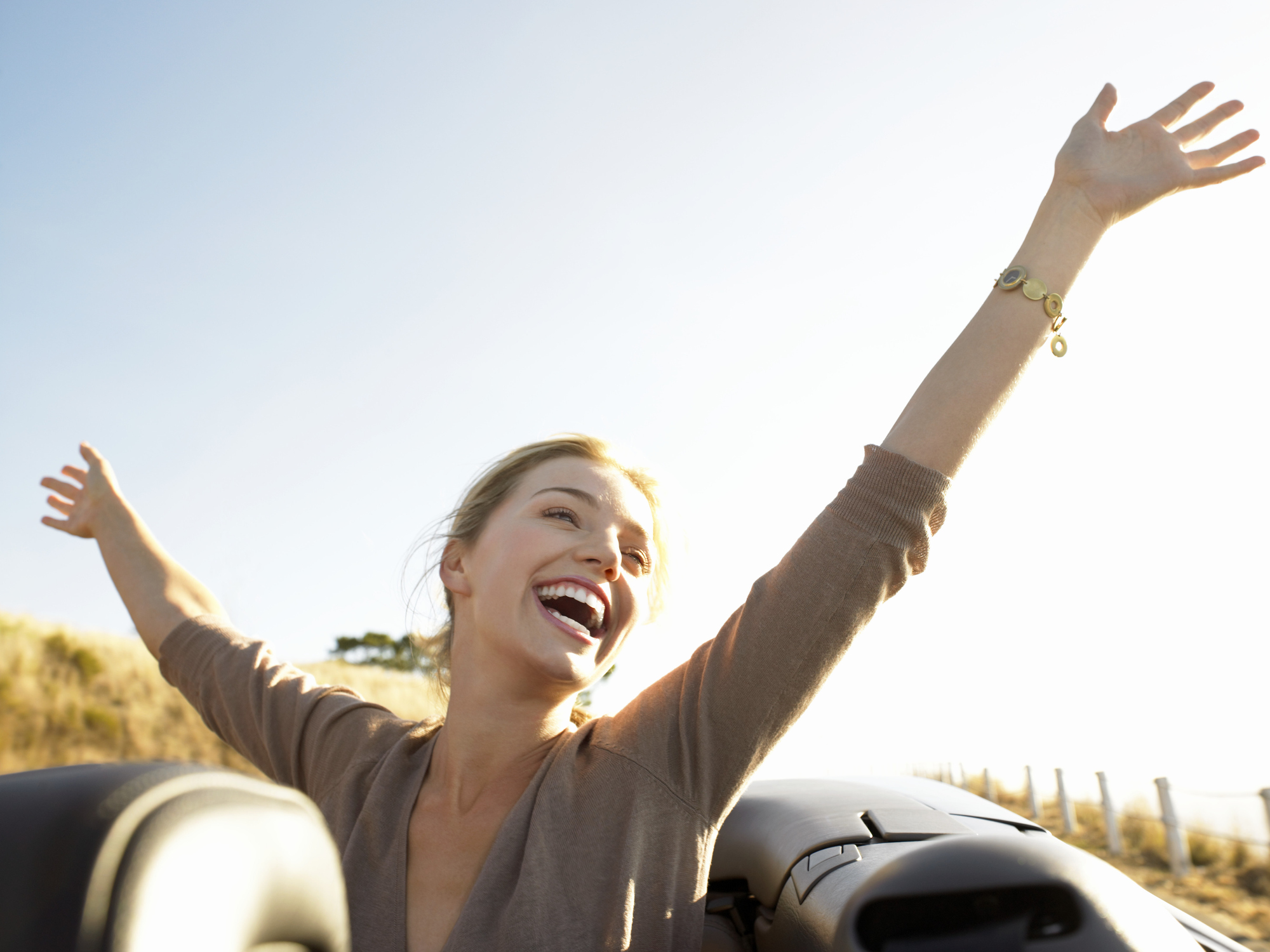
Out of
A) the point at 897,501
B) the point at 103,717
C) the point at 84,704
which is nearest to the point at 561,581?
the point at 897,501

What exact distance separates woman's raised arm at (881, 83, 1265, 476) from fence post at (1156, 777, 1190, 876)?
6.49 meters

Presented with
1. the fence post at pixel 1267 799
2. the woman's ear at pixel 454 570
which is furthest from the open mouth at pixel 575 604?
the fence post at pixel 1267 799

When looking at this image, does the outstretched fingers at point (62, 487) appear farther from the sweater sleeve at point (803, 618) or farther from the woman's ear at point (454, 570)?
the sweater sleeve at point (803, 618)

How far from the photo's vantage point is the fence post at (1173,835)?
Result: 249 inches

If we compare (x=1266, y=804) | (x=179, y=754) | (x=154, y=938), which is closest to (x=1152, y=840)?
(x=1266, y=804)

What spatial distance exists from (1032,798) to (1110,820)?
27.5 inches

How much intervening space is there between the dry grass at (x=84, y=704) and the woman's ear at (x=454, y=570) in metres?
8.68

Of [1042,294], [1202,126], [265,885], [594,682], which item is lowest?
[265,885]

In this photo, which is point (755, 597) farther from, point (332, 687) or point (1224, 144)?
point (332, 687)

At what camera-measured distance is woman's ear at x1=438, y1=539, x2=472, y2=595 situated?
2.12 metres

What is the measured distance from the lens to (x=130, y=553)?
7.84 feet

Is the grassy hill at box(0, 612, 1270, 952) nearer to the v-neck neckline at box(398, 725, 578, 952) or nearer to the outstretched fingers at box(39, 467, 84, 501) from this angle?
the outstretched fingers at box(39, 467, 84, 501)

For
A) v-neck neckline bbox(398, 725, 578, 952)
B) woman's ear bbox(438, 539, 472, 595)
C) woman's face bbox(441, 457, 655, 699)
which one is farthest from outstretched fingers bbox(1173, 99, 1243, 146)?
woman's ear bbox(438, 539, 472, 595)

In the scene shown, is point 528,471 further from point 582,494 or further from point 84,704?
point 84,704
